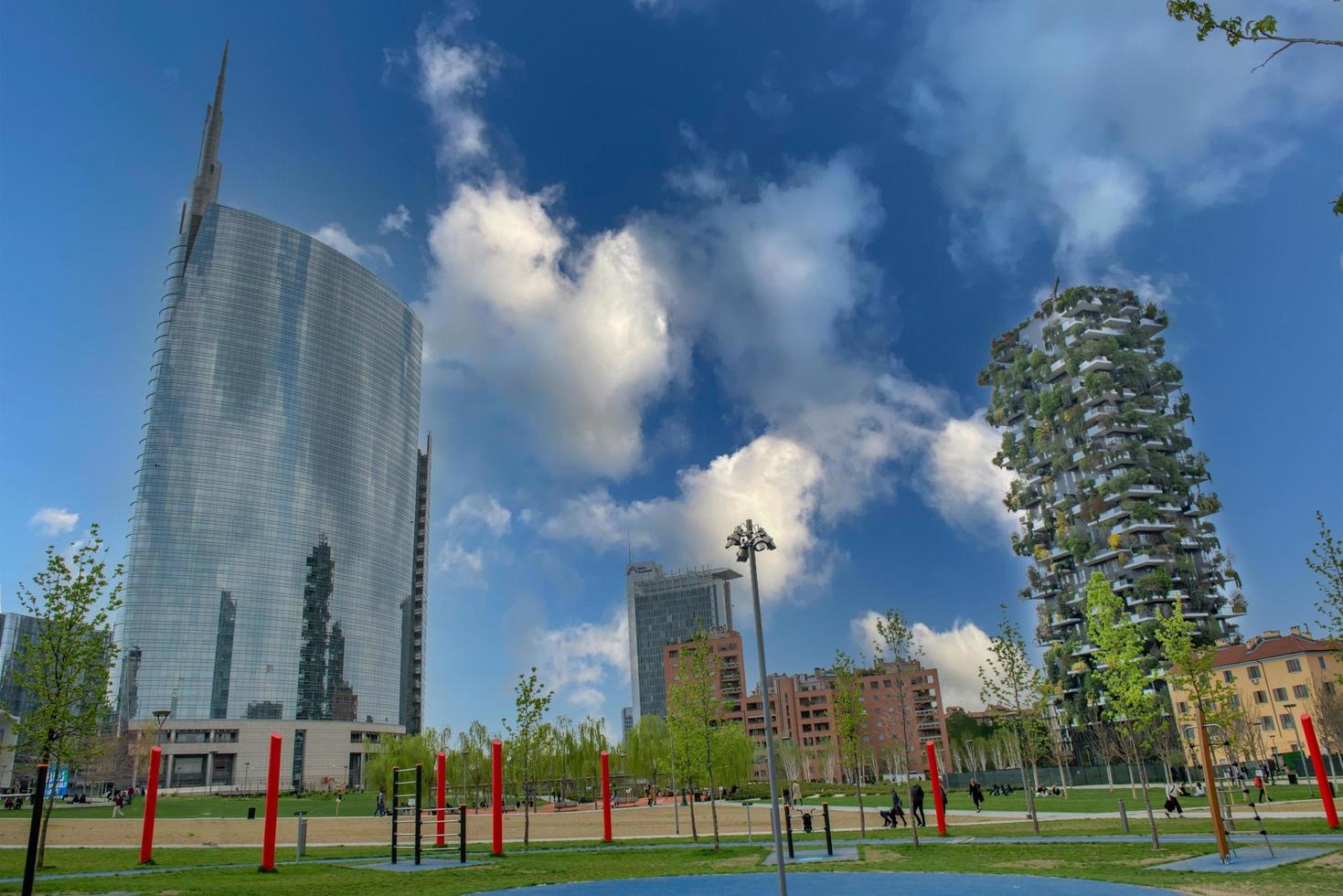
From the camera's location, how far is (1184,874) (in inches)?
846

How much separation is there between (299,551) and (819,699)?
115646 mm

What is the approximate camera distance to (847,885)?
22.4 m

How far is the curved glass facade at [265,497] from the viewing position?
15462 cm

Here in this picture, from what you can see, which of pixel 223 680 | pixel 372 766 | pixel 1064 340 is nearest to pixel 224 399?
pixel 223 680

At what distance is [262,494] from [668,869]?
16014 cm

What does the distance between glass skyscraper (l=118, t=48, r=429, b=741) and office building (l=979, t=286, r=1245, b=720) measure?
13044 centimetres

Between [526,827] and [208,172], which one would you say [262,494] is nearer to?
[208,172]

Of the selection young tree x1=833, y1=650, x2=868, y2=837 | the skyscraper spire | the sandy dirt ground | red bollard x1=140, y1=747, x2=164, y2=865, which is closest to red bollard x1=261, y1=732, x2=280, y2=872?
red bollard x1=140, y1=747, x2=164, y2=865

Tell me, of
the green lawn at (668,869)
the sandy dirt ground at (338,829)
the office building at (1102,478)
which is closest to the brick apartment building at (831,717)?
the office building at (1102,478)

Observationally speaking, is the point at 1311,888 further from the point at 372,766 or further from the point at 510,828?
the point at 372,766

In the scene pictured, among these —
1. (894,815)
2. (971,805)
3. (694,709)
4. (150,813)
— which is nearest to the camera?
(150,813)

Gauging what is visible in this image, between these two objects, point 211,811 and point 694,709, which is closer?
point 694,709

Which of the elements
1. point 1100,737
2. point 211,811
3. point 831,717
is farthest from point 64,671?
point 831,717

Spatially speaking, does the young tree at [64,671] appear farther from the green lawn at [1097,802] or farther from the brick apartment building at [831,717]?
the brick apartment building at [831,717]
